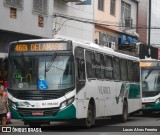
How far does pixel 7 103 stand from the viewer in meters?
19.1

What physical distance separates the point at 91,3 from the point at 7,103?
18815 millimetres

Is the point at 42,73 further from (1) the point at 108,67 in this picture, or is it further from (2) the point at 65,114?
(1) the point at 108,67

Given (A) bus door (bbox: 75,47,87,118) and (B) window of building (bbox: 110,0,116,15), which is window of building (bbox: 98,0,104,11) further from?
(A) bus door (bbox: 75,47,87,118)

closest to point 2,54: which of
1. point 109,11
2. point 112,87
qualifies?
point 112,87

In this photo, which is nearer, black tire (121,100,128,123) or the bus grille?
the bus grille

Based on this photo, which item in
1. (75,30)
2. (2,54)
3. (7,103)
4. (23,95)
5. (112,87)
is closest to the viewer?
(23,95)

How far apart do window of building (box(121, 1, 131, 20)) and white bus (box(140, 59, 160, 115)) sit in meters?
17.0

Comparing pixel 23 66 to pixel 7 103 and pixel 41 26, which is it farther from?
pixel 41 26

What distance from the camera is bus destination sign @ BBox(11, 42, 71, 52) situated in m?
17.8

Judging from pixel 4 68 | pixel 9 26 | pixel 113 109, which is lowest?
pixel 113 109

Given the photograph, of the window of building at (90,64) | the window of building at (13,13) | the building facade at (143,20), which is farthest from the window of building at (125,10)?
the window of building at (90,64)

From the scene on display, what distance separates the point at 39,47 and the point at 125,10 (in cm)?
2891

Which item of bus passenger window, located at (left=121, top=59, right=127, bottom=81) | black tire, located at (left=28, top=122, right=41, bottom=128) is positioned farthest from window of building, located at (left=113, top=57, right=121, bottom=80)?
black tire, located at (left=28, top=122, right=41, bottom=128)

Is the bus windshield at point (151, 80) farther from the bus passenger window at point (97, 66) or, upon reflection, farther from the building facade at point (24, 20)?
the bus passenger window at point (97, 66)
